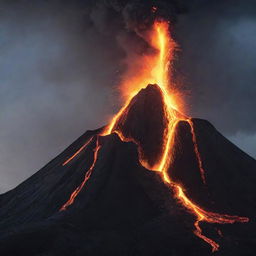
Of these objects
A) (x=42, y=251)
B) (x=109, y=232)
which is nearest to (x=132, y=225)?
(x=109, y=232)

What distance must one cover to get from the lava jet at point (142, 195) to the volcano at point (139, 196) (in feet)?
0.24

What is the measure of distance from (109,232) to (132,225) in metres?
2.00

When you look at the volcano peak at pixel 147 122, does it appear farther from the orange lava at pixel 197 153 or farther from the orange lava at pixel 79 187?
the orange lava at pixel 79 187

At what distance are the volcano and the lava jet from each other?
72mm

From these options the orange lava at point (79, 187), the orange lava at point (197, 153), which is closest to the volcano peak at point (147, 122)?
the orange lava at point (197, 153)

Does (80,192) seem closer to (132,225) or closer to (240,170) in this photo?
(132,225)

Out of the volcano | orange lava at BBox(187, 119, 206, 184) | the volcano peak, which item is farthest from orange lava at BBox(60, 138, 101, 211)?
orange lava at BBox(187, 119, 206, 184)

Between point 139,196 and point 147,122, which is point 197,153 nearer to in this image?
point 147,122

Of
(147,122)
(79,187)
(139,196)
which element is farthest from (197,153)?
(79,187)

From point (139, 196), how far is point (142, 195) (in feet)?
0.73

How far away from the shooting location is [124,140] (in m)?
43.0

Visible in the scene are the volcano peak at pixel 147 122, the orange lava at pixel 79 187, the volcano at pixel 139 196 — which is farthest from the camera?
the volcano peak at pixel 147 122

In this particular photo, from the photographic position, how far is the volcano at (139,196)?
92.7 ft

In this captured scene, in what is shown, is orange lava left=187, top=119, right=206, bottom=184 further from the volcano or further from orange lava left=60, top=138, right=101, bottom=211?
orange lava left=60, top=138, right=101, bottom=211
